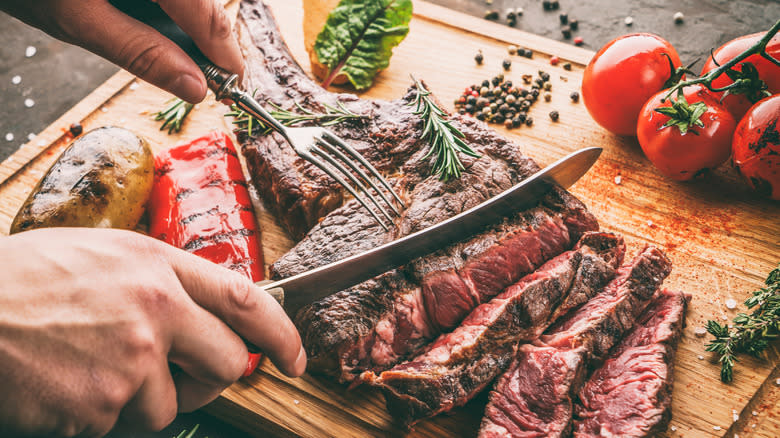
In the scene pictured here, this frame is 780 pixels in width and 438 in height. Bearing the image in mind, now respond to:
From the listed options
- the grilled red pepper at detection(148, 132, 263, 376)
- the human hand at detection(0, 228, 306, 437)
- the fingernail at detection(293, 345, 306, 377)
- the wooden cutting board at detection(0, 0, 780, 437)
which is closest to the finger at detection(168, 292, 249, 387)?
the human hand at detection(0, 228, 306, 437)

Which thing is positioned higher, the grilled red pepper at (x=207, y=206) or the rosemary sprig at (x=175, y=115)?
the rosemary sprig at (x=175, y=115)

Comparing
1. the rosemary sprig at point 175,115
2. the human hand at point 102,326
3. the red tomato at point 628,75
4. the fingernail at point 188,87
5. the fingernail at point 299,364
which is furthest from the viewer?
the rosemary sprig at point 175,115

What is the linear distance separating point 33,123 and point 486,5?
4390 millimetres

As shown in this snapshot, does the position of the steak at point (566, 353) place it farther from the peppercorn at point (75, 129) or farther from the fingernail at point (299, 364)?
the peppercorn at point (75, 129)

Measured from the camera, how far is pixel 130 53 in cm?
253

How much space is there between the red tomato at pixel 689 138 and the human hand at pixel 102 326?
2.57 metres

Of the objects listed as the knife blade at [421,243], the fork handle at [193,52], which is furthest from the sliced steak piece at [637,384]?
the fork handle at [193,52]

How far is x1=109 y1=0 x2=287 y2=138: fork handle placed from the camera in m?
2.55

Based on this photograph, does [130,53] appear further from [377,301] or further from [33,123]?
[33,123]

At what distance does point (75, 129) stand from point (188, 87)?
1.68 meters

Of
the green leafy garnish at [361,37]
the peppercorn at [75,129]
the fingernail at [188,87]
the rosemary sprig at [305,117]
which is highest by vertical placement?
the green leafy garnish at [361,37]

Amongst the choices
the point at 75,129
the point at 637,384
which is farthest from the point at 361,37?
the point at 637,384

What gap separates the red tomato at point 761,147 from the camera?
2781mm

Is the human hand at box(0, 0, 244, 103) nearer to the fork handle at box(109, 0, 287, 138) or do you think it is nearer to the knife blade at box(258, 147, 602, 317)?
the fork handle at box(109, 0, 287, 138)
